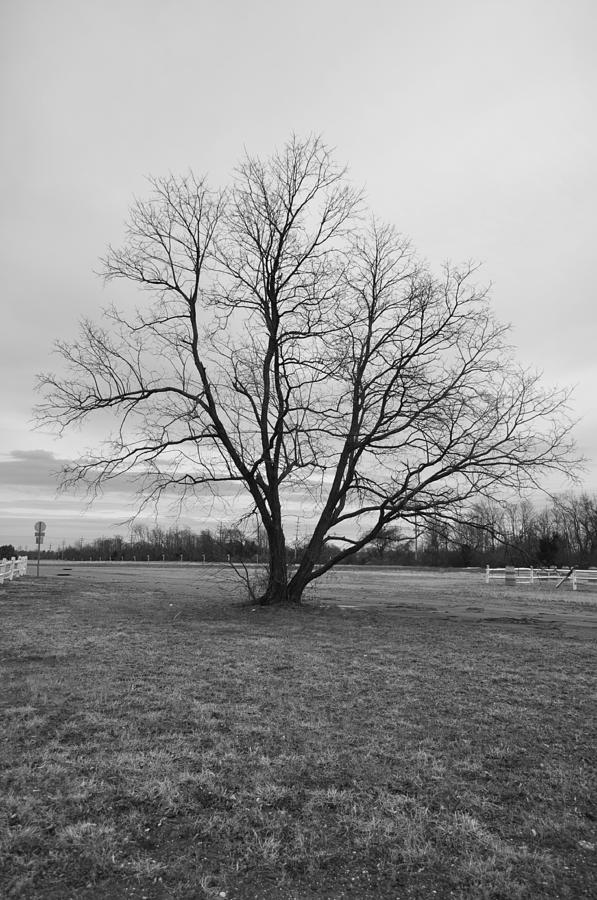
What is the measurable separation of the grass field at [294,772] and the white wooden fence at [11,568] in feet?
54.6

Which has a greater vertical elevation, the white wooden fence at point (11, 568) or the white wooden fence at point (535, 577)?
the white wooden fence at point (11, 568)

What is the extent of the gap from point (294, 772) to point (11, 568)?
2550cm

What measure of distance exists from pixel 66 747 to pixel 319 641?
692cm

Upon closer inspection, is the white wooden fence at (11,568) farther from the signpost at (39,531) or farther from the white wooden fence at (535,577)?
the white wooden fence at (535,577)

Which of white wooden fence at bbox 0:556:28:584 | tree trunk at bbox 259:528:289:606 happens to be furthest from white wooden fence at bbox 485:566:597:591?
white wooden fence at bbox 0:556:28:584

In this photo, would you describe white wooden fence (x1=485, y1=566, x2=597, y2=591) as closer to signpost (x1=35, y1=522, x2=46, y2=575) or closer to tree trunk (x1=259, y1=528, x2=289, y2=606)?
tree trunk (x1=259, y1=528, x2=289, y2=606)

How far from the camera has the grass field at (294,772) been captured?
126 inches

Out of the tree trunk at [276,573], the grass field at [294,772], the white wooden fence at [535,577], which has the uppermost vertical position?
the tree trunk at [276,573]

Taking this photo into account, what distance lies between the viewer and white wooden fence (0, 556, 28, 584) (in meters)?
24.8

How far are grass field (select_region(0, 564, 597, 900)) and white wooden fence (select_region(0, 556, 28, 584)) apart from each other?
16634 mm

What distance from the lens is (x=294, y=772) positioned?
4.55 metres

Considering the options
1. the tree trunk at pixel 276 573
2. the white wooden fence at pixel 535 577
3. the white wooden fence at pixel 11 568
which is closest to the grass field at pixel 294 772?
the tree trunk at pixel 276 573

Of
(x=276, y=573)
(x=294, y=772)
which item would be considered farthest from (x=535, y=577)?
(x=294, y=772)

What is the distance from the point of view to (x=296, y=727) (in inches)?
224
